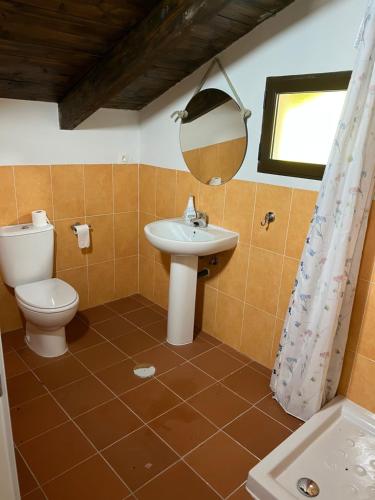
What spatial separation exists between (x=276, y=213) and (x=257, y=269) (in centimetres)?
38

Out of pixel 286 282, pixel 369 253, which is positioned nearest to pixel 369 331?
pixel 369 253

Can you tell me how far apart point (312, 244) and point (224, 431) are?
1.02 metres

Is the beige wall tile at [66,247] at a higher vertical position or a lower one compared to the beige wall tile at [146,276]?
higher

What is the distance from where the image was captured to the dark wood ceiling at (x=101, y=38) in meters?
1.58

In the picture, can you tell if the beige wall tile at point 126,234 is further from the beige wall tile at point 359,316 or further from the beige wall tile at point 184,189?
the beige wall tile at point 359,316

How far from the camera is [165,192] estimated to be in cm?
279

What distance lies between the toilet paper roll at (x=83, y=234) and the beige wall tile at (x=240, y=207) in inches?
41.4

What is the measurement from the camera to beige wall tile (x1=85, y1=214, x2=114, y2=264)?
2.86 meters

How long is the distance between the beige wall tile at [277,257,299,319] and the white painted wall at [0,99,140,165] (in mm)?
1515

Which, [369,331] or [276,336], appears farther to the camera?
[276,336]

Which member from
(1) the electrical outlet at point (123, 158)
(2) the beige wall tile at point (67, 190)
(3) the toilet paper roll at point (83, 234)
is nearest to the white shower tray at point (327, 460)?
(3) the toilet paper roll at point (83, 234)

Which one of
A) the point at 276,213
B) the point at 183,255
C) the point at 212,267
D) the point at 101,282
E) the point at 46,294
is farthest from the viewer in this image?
the point at 101,282

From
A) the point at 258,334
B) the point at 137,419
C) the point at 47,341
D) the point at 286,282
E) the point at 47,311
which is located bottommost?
the point at 137,419

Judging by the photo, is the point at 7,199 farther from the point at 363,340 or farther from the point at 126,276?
the point at 363,340
